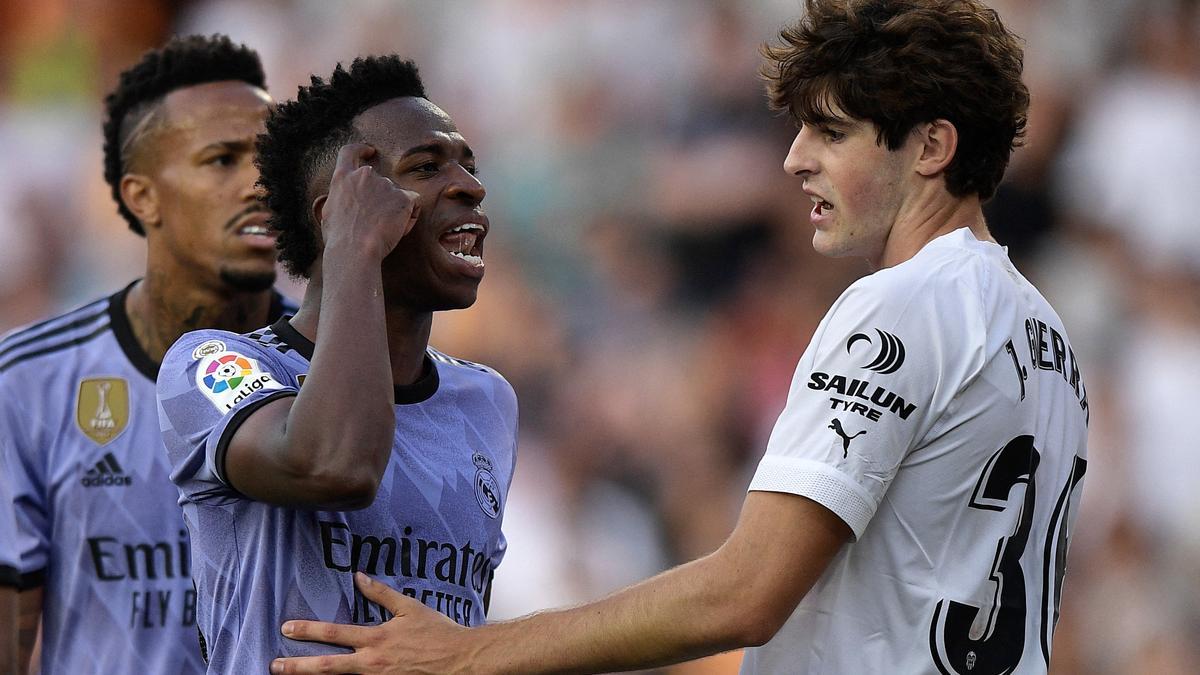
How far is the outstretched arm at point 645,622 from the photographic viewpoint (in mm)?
2701

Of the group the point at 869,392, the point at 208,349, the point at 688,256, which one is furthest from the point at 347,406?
Answer: the point at 688,256

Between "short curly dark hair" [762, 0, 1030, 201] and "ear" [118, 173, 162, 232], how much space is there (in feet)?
7.46

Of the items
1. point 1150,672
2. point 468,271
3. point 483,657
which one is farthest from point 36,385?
point 1150,672

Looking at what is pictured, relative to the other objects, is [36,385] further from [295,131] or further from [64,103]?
[64,103]

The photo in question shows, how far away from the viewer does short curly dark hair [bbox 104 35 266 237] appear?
4.66 m

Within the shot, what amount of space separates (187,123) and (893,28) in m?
2.44

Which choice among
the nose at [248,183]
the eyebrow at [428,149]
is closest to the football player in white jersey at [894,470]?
the eyebrow at [428,149]

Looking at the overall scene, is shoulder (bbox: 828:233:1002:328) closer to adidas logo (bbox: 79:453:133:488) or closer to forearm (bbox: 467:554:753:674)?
forearm (bbox: 467:554:753:674)

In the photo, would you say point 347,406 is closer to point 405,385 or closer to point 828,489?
point 405,385

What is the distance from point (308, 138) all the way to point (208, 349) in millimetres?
597

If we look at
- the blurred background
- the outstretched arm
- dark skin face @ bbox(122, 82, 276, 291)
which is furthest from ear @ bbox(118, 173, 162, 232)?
the blurred background

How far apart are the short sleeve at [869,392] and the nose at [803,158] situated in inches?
14.9

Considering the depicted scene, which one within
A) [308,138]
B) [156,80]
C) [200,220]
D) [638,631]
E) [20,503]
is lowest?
[638,631]

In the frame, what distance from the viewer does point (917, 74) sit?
9.70ft
